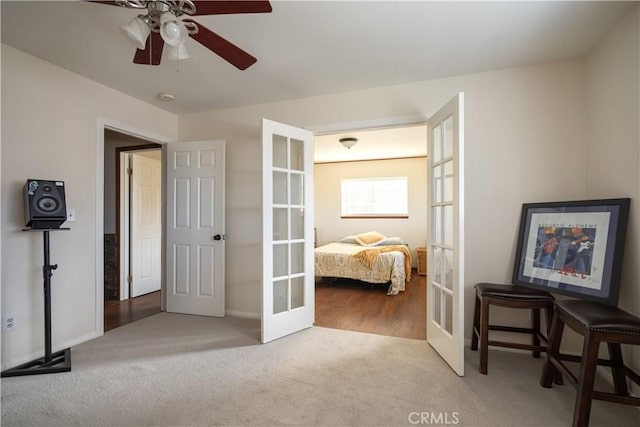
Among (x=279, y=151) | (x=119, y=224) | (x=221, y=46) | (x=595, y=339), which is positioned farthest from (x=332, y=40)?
(x=119, y=224)

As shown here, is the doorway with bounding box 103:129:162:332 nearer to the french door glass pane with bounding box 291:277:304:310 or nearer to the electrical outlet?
the electrical outlet

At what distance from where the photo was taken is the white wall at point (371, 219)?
6.58 m

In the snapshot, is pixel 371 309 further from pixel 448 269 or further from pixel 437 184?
pixel 437 184

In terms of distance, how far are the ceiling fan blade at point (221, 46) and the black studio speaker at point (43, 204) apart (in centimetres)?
175

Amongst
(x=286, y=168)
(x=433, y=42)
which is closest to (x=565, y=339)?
(x=433, y=42)

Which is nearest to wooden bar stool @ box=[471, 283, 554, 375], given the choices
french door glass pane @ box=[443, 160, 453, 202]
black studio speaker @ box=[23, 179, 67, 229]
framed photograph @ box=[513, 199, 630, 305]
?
framed photograph @ box=[513, 199, 630, 305]

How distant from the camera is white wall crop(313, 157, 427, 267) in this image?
21.6 ft

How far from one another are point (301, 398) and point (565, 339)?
2.20 m

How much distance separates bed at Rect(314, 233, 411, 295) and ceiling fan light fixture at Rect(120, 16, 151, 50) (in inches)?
156

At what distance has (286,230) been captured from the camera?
3.09 m

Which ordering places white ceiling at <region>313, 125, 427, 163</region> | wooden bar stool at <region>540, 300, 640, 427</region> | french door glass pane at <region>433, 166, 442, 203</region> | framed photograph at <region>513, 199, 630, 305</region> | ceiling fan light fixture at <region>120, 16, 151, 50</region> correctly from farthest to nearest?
white ceiling at <region>313, 125, 427, 163</region>, french door glass pane at <region>433, 166, 442, 203</region>, framed photograph at <region>513, 199, 630, 305</region>, wooden bar stool at <region>540, 300, 640, 427</region>, ceiling fan light fixture at <region>120, 16, 151, 50</region>

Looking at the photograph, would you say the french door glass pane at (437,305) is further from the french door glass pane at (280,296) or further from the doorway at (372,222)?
the french door glass pane at (280,296)

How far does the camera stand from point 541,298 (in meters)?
2.18

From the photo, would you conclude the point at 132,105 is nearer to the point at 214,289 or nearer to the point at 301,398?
the point at 214,289
